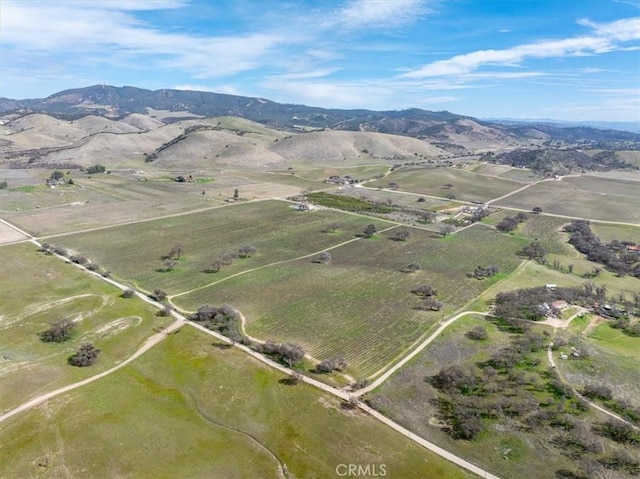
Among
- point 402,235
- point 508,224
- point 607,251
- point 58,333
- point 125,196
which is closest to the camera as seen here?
point 58,333

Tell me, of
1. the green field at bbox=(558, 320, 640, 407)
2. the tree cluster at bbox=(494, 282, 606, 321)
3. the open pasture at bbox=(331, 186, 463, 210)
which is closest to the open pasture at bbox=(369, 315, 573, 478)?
the green field at bbox=(558, 320, 640, 407)

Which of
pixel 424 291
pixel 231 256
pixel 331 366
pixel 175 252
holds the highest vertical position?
pixel 175 252

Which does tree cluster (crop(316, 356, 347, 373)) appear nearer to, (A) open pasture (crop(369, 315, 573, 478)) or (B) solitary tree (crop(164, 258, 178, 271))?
(A) open pasture (crop(369, 315, 573, 478))

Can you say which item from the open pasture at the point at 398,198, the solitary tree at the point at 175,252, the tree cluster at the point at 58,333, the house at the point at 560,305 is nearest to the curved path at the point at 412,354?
the house at the point at 560,305

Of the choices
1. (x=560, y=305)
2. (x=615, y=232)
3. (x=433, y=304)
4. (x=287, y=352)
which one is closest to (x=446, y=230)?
(x=560, y=305)

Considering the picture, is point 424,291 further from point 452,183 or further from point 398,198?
point 452,183

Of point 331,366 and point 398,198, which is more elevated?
point 398,198

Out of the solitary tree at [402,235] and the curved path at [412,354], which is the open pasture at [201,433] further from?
the solitary tree at [402,235]
